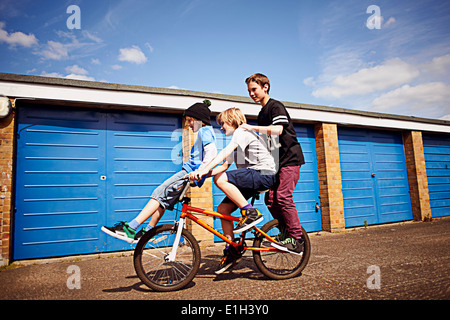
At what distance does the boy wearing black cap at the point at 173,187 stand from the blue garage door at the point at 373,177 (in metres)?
5.89

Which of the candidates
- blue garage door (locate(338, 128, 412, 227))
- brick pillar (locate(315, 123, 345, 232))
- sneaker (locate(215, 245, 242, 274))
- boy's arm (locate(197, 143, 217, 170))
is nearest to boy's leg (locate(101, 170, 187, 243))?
boy's arm (locate(197, 143, 217, 170))

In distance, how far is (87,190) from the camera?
5.39 m

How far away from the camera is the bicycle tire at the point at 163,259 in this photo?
2566mm

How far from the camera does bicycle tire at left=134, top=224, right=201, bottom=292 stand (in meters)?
2.57

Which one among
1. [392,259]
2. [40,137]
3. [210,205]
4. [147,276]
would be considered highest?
[40,137]

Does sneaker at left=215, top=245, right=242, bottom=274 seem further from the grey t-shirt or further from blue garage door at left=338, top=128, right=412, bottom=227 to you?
blue garage door at left=338, top=128, right=412, bottom=227

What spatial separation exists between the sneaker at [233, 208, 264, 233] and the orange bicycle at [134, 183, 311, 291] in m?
0.25

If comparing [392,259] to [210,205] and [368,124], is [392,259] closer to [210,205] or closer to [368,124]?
[210,205]

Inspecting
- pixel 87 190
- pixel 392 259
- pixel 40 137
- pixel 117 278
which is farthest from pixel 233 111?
pixel 40 137

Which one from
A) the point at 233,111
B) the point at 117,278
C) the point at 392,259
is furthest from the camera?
the point at 392,259

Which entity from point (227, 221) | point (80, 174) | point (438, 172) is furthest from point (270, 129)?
point (438, 172)

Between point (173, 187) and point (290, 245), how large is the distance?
56.2 inches

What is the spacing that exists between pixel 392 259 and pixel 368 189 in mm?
4821
